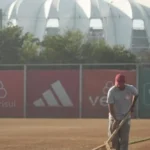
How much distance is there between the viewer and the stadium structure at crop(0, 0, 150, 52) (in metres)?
109

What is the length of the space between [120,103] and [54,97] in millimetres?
18544

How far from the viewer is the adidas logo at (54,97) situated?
30594 mm

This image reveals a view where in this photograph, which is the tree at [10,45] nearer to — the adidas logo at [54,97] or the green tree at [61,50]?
the green tree at [61,50]

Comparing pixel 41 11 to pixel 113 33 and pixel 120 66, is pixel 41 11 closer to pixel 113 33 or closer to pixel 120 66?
pixel 113 33

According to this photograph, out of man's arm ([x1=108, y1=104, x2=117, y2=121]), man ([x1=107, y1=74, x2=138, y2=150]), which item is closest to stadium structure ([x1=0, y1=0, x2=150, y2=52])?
man ([x1=107, y1=74, x2=138, y2=150])

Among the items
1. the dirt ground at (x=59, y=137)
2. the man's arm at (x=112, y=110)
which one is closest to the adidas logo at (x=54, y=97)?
the dirt ground at (x=59, y=137)

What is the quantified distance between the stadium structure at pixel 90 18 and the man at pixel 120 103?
93522 millimetres

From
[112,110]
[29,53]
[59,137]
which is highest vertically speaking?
[29,53]

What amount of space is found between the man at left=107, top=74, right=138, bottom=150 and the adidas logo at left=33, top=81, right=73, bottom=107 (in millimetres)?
18096

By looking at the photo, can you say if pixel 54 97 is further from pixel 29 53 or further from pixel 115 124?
pixel 29 53

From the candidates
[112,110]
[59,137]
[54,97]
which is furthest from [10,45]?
[112,110]

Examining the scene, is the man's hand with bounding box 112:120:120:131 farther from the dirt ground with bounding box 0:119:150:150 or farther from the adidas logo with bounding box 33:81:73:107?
the adidas logo with bounding box 33:81:73:107

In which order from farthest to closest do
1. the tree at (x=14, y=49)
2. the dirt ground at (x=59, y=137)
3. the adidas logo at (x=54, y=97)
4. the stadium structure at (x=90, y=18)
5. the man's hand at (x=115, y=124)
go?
the stadium structure at (x=90, y=18) → the tree at (x=14, y=49) → the adidas logo at (x=54, y=97) → the dirt ground at (x=59, y=137) → the man's hand at (x=115, y=124)

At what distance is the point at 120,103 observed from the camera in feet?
40.3
